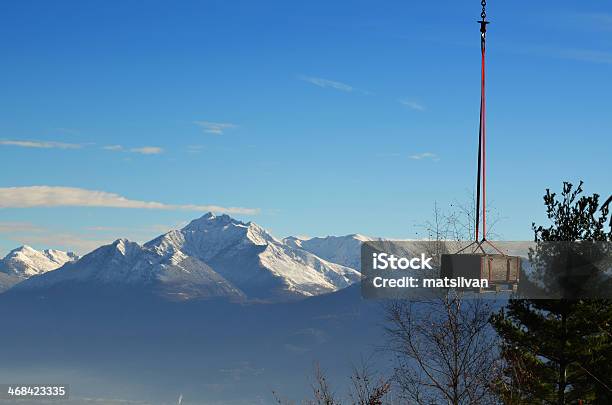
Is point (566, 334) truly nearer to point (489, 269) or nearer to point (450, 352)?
point (450, 352)

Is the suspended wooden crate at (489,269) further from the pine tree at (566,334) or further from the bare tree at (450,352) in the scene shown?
the pine tree at (566,334)

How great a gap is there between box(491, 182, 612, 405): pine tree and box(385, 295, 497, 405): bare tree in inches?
192

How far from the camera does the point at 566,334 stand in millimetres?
39062

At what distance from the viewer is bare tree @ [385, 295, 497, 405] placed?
2934cm

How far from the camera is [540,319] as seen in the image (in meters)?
39.9

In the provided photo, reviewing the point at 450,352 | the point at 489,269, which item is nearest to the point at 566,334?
the point at 450,352

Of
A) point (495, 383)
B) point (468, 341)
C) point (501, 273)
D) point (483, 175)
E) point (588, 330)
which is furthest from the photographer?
point (588, 330)

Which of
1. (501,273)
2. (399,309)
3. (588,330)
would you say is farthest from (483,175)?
(588,330)

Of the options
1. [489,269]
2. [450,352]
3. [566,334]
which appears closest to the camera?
[489,269]

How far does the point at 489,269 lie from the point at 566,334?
19346 millimetres

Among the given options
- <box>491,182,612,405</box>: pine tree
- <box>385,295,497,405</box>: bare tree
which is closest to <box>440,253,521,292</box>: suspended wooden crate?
<box>385,295,497,405</box>: bare tree

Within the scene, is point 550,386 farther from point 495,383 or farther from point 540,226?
point 495,383

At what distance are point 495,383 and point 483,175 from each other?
451 inches

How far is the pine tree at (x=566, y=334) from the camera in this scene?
38219 mm
